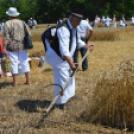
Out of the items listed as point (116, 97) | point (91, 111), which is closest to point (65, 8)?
point (91, 111)

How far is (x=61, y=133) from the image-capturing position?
3.02m

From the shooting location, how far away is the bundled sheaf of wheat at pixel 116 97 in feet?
9.65

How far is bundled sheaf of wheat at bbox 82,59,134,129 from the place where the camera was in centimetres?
294

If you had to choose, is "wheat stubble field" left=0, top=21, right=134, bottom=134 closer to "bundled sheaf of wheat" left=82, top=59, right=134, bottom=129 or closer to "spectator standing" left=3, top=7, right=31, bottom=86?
"bundled sheaf of wheat" left=82, top=59, right=134, bottom=129

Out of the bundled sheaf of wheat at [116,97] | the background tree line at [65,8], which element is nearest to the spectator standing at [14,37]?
the bundled sheaf of wheat at [116,97]

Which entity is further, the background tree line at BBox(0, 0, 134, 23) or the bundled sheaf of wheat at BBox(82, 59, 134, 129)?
the background tree line at BBox(0, 0, 134, 23)

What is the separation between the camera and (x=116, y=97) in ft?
9.80

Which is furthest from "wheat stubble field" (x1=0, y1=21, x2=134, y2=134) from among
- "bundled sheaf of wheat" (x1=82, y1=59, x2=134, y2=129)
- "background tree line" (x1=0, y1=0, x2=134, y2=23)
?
"background tree line" (x1=0, y1=0, x2=134, y2=23)

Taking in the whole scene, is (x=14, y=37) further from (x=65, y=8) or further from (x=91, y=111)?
(x=65, y=8)

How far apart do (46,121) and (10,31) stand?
2.06 m

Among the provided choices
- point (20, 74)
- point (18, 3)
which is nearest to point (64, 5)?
point (18, 3)

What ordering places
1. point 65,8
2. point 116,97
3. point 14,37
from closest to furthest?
point 116,97, point 14,37, point 65,8

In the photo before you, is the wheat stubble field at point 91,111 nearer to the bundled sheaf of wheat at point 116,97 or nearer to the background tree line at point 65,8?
the bundled sheaf of wheat at point 116,97

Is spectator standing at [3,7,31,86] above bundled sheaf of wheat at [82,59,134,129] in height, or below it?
above
